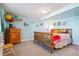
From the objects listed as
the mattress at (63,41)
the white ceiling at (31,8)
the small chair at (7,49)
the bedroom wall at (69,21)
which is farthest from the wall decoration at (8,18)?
the mattress at (63,41)

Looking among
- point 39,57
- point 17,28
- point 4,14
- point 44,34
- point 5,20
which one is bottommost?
point 39,57

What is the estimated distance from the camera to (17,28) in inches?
71.7

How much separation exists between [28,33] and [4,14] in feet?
1.87

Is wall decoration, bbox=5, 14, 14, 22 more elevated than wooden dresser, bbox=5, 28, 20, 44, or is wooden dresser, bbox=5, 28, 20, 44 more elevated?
wall decoration, bbox=5, 14, 14, 22

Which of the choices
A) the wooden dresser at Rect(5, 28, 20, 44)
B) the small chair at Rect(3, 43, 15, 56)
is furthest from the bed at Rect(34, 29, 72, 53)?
the small chair at Rect(3, 43, 15, 56)

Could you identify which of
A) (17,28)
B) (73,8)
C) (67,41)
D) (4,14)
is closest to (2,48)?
(17,28)

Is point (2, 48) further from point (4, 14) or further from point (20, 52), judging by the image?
point (4, 14)

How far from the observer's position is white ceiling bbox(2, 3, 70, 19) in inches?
69.6

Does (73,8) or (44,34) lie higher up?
(73,8)

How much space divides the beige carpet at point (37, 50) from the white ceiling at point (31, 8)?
571mm

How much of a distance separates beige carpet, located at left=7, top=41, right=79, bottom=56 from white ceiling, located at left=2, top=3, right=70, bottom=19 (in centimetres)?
57

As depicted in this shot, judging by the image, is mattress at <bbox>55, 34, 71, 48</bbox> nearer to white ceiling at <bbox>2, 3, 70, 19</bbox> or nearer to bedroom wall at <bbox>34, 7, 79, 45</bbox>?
bedroom wall at <bbox>34, 7, 79, 45</bbox>

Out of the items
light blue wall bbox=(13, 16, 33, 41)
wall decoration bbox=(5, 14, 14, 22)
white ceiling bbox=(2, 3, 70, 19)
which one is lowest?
light blue wall bbox=(13, 16, 33, 41)

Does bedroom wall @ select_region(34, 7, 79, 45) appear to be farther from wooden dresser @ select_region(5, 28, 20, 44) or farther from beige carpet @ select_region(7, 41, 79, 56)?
wooden dresser @ select_region(5, 28, 20, 44)
